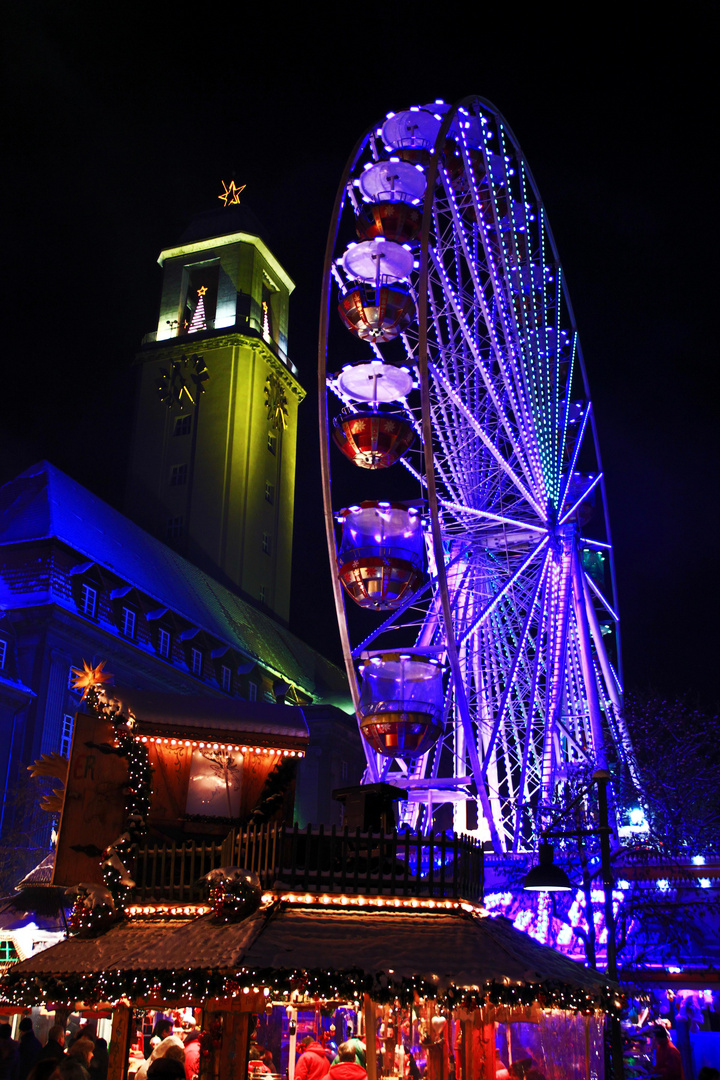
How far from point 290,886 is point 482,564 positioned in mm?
21647

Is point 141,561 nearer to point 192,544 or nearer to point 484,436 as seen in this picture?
point 192,544

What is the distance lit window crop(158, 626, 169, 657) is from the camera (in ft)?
181

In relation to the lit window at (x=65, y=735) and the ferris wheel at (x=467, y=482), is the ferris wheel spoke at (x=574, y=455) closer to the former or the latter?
the ferris wheel at (x=467, y=482)

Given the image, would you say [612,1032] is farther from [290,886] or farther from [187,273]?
[187,273]

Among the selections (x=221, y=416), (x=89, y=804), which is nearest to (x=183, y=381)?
(x=221, y=416)

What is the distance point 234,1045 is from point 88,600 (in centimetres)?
3914

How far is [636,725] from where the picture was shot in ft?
119

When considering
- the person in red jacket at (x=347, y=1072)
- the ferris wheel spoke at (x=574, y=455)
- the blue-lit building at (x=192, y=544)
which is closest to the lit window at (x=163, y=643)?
the blue-lit building at (x=192, y=544)

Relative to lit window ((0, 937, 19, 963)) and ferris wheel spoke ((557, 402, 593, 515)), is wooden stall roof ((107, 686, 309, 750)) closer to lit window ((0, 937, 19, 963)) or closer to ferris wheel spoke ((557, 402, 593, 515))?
lit window ((0, 937, 19, 963))

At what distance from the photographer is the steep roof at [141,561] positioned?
49500 mm

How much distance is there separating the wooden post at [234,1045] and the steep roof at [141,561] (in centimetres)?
3642

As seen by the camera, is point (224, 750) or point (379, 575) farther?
point (379, 575)

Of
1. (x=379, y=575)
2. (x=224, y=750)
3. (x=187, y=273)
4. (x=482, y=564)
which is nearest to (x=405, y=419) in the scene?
(x=379, y=575)

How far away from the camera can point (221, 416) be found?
7100 cm
